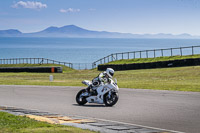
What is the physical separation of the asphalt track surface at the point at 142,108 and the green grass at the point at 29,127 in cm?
235

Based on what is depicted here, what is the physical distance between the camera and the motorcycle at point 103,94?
1446 cm

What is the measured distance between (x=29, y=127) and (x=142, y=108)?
5674 millimetres

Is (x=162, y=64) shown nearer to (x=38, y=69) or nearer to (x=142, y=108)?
(x=38, y=69)

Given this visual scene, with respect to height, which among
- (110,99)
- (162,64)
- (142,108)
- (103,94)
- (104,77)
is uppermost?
(162,64)

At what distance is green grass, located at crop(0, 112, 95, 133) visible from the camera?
30.3 ft

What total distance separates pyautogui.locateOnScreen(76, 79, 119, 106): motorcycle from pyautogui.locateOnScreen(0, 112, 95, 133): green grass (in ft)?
13.8

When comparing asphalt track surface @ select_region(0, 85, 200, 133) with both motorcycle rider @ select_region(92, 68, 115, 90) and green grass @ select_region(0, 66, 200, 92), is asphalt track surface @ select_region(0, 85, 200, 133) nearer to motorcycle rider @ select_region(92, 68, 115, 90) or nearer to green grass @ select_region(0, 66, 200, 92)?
motorcycle rider @ select_region(92, 68, 115, 90)

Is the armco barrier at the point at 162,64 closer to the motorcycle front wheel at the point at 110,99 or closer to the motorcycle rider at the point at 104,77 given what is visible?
the motorcycle front wheel at the point at 110,99

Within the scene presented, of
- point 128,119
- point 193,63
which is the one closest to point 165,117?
point 128,119

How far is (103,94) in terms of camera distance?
1480cm

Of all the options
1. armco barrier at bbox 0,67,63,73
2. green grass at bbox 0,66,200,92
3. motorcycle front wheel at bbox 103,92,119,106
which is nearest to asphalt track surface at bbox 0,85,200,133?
motorcycle front wheel at bbox 103,92,119,106

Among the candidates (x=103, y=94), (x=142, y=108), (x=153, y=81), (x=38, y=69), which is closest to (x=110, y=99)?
(x=103, y=94)

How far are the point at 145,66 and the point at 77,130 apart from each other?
38568mm

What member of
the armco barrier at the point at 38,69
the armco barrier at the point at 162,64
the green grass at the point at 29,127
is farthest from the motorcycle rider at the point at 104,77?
the armco barrier at the point at 38,69
